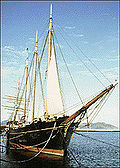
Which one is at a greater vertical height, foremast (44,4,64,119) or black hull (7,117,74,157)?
foremast (44,4,64,119)

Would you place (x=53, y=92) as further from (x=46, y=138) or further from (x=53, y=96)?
(x=46, y=138)

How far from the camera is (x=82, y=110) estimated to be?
20031mm

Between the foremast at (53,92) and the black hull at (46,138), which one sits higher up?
the foremast at (53,92)

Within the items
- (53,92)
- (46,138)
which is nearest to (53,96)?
(53,92)

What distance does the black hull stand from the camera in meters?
20.8

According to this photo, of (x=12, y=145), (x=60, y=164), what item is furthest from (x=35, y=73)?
(x=60, y=164)

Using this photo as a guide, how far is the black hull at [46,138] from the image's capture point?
20844mm

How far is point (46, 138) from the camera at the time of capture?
2150 centimetres

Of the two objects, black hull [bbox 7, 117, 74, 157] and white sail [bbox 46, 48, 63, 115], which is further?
white sail [bbox 46, 48, 63, 115]

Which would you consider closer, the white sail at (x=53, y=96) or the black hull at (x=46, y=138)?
the black hull at (x=46, y=138)

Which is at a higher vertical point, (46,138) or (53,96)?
(53,96)

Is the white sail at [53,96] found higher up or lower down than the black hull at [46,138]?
higher up

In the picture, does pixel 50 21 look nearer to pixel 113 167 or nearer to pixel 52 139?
pixel 52 139

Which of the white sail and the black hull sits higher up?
the white sail
